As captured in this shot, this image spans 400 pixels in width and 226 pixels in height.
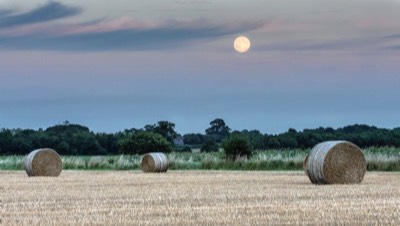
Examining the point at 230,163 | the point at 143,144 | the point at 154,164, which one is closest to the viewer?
the point at 154,164

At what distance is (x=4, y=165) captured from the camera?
45031mm

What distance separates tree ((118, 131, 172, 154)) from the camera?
5600 cm

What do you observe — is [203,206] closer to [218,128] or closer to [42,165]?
[42,165]

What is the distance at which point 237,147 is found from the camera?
40469mm

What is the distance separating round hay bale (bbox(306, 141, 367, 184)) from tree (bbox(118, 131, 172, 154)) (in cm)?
3396

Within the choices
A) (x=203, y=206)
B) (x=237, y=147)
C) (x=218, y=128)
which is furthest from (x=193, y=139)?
(x=203, y=206)

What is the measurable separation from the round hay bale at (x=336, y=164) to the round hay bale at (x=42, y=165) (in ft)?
36.6

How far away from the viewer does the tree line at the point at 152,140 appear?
55375 millimetres

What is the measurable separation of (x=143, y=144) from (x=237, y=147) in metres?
16.6

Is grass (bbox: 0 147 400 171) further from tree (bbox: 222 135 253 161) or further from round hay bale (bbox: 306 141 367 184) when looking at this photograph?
round hay bale (bbox: 306 141 367 184)

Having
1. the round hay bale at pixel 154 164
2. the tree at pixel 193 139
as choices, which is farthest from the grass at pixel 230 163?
the tree at pixel 193 139

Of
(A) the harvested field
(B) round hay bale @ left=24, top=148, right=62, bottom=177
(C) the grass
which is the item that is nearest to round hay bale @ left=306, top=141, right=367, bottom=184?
(A) the harvested field

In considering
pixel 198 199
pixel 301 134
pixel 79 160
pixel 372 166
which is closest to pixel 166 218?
pixel 198 199

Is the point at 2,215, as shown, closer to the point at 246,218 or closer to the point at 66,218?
the point at 66,218
